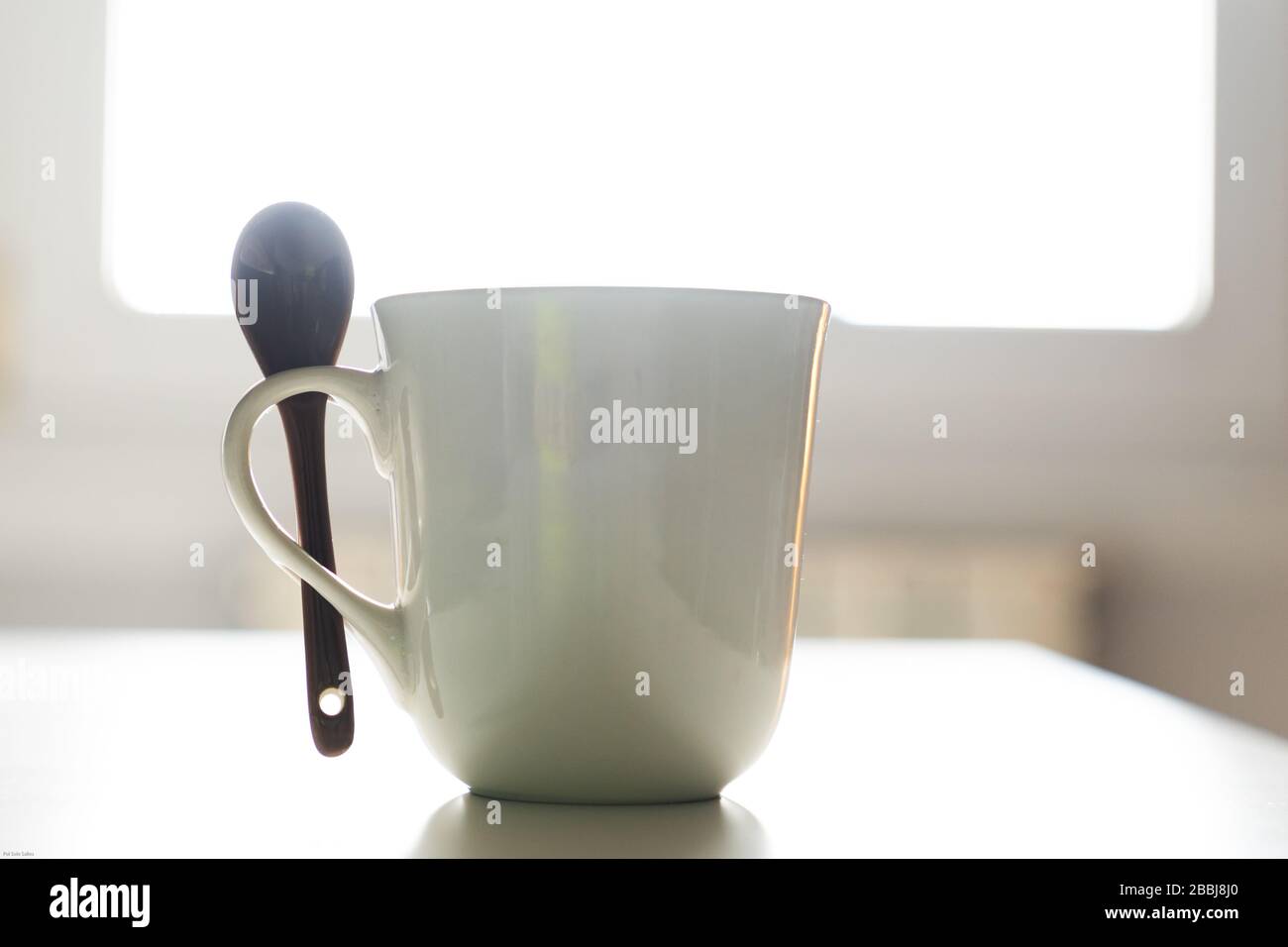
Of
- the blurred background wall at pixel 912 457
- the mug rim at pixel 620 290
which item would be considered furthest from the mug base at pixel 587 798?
the blurred background wall at pixel 912 457

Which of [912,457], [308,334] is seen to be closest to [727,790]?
[308,334]

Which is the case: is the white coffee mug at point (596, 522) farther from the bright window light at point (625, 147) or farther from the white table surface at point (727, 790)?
the bright window light at point (625, 147)

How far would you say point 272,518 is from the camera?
1.06 feet

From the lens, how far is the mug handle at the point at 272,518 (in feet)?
1.05

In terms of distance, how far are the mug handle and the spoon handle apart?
0.02 m

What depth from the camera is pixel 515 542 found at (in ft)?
0.98

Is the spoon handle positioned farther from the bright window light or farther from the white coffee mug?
the bright window light

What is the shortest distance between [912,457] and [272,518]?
1.50 metres

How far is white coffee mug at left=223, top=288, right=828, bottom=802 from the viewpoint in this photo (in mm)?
293

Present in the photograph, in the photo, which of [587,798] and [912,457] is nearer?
[587,798]

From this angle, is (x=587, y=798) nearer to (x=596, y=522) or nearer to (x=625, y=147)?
(x=596, y=522)

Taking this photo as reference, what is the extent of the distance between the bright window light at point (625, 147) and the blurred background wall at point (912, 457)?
64 mm

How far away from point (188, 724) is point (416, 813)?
0.17m

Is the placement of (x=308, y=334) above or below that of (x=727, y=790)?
above
